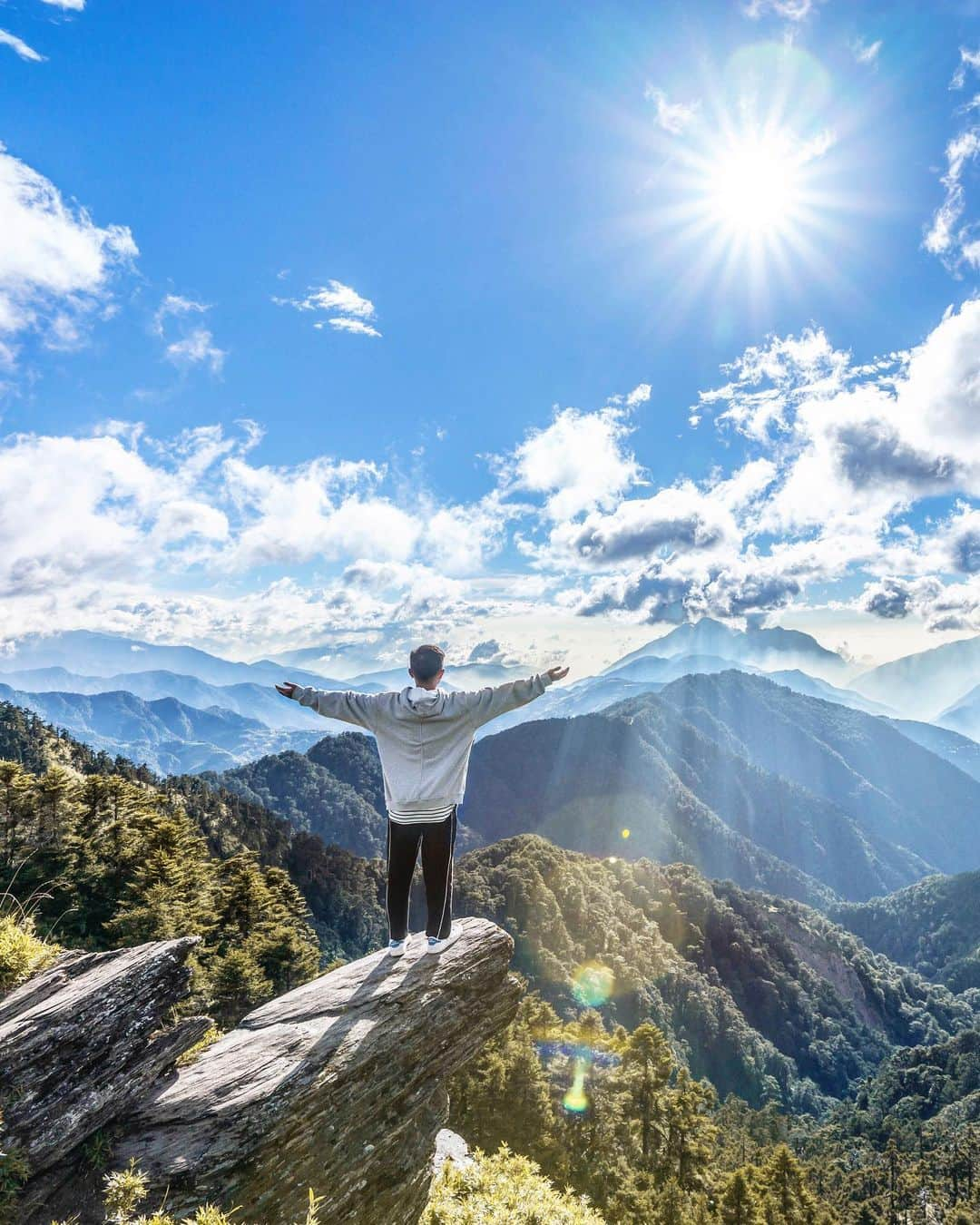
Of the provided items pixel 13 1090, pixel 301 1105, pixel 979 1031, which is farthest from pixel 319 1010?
pixel 979 1031

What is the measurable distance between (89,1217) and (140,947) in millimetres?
3128

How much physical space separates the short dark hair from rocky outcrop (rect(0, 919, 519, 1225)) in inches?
211

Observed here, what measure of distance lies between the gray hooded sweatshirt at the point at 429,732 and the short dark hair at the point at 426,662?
A: 254 mm

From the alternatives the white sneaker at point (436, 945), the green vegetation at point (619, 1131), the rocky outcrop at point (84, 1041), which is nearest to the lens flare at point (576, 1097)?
the green vegetation at point (619, 1131)

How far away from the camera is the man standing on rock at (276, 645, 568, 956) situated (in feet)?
29.3

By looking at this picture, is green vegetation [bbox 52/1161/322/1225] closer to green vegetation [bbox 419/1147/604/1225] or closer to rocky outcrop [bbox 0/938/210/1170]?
rocky outcrop [bbox 0/938/210/1170]

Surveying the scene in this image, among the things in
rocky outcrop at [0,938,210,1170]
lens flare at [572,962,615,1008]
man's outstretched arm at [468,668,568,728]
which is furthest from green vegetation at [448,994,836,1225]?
lens flare at [572,962,615,1008]

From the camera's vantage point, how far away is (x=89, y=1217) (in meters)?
6.82

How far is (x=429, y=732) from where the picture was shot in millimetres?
9008

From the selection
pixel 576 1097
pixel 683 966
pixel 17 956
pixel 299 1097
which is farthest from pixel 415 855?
pixel 683 966

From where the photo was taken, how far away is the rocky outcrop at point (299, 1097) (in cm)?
729

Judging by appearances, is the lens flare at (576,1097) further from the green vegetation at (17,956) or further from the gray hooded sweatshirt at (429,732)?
the gray hooded sweatshirt at (429,732)

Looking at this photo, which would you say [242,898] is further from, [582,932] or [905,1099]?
[905,1099]

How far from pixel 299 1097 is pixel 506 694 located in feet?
20.4
